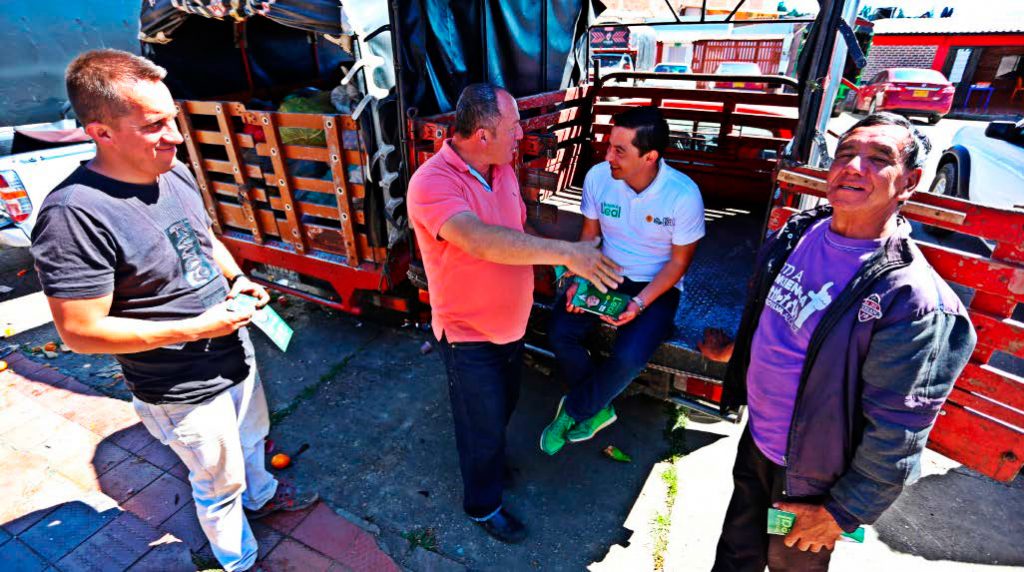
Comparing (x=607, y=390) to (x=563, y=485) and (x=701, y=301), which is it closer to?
(x=563, y=485)

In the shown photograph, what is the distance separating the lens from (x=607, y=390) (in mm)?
2707

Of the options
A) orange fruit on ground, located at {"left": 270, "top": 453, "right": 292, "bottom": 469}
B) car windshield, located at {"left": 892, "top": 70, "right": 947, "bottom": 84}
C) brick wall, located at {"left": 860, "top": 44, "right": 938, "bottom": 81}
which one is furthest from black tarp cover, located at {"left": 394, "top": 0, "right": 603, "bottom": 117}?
brick wall, located at {"left": 860, "top": 44, "right": 938, "bottom": 81}

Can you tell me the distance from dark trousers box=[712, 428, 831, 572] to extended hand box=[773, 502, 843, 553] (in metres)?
0.12

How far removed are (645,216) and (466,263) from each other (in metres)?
1.13

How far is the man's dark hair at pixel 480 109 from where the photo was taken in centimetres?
205

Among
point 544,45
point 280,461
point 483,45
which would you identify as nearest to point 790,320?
point 280,461

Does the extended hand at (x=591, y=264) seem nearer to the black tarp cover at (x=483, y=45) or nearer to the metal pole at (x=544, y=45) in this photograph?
the black tarp cover at (x=483, y=45)

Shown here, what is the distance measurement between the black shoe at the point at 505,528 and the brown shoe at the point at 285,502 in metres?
1.01

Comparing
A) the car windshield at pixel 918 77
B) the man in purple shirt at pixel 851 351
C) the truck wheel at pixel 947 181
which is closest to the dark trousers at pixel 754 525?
the man in purple shirt at pixel 851 351

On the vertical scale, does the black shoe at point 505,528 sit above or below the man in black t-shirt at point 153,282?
below

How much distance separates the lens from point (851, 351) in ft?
5.04

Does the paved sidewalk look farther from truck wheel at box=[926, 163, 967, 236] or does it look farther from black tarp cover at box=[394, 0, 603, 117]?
truck wheel at box=[926, 163, 967, 236]

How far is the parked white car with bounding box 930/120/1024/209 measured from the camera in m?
4.90

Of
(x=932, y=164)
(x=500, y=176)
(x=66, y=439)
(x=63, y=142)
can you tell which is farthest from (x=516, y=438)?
(x=932, y=164)
